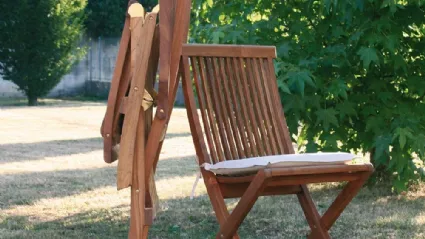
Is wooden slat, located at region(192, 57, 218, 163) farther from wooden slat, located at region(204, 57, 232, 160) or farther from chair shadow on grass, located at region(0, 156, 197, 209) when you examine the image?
chair shadow on grass, located at region(0, 156, 197, 209)

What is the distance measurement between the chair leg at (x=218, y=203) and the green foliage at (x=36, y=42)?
50.8 ft

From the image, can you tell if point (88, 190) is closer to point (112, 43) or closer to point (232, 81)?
point (232, 81)

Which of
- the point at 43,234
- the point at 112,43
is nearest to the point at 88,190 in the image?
the point at 43,234

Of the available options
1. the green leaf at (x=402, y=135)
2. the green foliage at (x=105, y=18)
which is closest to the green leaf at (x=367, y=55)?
the green leaf at (x=402, y=135)

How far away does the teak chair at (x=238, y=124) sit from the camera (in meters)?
3.54

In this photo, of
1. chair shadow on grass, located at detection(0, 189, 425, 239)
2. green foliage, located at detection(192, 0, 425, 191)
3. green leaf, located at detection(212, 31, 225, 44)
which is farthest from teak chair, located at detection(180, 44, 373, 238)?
green leaf, located at detection(212, 31, 225, 44)

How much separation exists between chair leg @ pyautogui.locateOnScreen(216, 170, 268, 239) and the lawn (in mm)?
1286

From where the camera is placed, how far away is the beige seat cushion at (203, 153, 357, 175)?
3324 mm

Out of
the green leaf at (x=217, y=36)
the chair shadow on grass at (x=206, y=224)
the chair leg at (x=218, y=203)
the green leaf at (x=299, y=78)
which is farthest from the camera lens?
the green leaf at (x=217, y=36)

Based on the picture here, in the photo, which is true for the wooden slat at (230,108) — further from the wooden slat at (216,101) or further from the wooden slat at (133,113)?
the wooden slat at (133,113)

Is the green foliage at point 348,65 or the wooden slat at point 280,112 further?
the green foliage at point 348,65

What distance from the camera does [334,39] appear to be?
588 cm

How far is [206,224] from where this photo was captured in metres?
5.08

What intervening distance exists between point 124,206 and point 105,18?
63.2 feet
